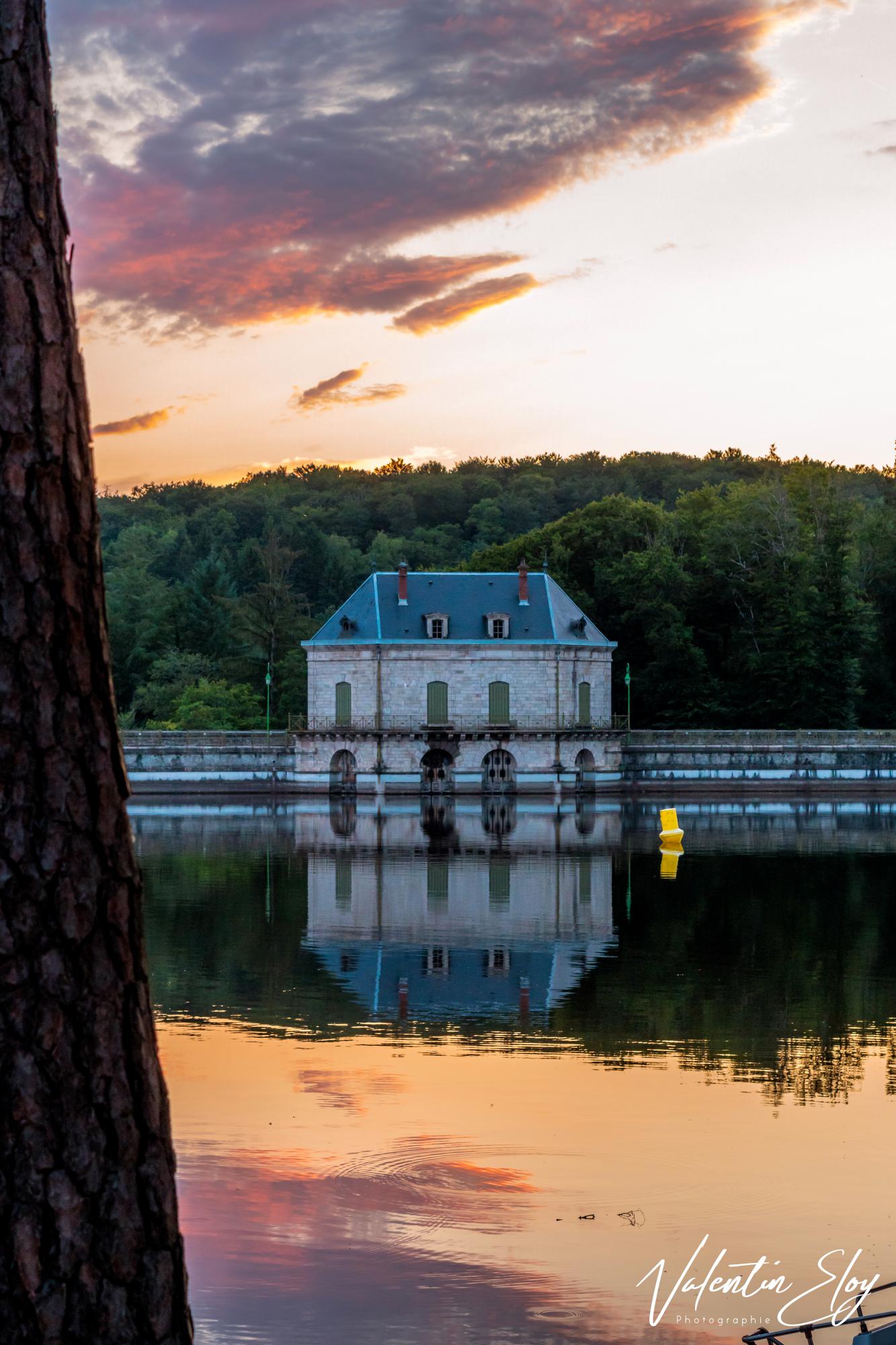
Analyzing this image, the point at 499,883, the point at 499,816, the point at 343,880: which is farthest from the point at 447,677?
the point at 499,883

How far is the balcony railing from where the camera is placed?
2026 inches

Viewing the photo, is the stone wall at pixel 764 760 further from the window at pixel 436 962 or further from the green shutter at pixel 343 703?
the window at pixel 436 962

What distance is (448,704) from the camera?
5197cm

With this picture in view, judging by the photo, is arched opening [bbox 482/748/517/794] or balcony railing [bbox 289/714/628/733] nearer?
balcony railing [bbox 289/714/628/733]

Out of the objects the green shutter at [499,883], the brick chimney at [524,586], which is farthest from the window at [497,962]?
the brick chimney at [524,586]

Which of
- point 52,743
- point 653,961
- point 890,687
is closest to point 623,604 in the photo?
point 890,687

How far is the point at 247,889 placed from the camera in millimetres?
25531

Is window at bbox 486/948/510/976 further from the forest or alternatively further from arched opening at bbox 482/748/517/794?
the forest

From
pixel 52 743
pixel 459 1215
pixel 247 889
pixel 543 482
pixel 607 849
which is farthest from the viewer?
pixel 543 482

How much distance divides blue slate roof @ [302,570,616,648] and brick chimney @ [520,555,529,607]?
0.14 metres

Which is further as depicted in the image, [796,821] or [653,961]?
[796,821]

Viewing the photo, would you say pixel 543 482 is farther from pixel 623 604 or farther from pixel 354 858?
pixel 354 858

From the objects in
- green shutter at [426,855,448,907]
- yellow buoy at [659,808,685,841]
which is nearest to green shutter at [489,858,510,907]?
green shutter at [426,855,448,907]

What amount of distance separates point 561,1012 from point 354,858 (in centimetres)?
1658
